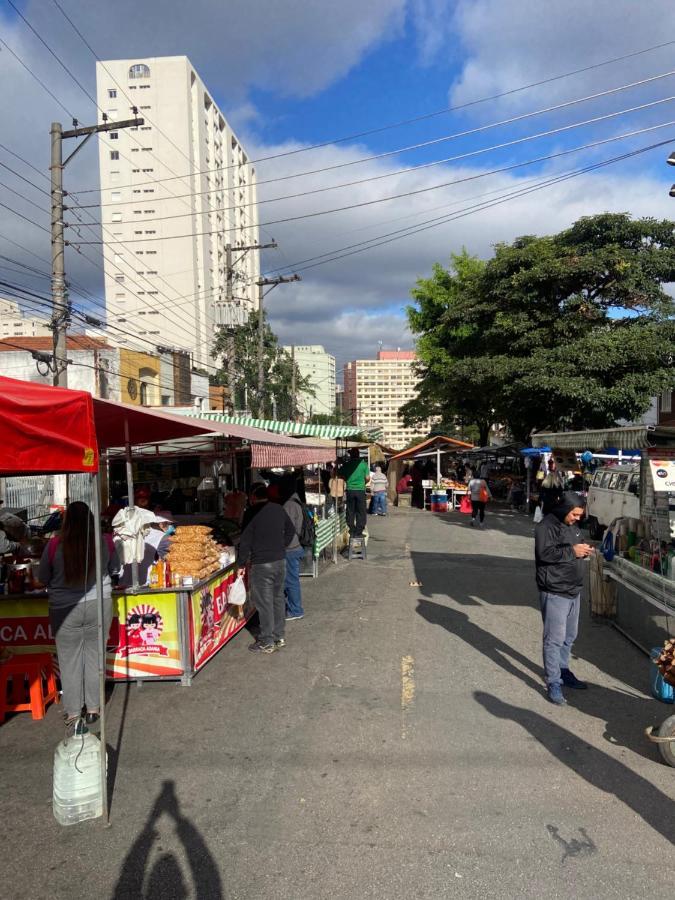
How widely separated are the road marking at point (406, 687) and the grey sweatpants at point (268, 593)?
142cm

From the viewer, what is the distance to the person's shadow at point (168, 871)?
112 inches

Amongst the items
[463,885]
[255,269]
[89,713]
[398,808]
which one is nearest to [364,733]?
[398,808]

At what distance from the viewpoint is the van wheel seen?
1653cm

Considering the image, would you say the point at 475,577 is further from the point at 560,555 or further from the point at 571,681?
the point at 560,555

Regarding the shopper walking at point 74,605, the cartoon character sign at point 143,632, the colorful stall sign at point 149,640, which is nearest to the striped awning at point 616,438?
the colorful stall sign at point 149,640

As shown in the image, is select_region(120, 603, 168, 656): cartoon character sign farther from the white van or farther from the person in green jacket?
the white van

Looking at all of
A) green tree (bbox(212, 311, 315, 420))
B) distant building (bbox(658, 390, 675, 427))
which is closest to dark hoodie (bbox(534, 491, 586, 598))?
green tree (bbox(212, 311, 315, 420))

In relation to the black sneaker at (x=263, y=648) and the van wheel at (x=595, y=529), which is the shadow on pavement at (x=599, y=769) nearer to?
the black sneaker at (x=263, y=648)

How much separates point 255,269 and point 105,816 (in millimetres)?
90892

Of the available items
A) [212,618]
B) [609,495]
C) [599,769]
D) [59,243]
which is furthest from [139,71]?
[599,769]

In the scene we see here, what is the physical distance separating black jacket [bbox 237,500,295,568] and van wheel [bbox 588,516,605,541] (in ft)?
41.0

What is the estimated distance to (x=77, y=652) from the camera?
449cm

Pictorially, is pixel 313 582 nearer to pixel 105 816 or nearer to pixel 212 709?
pixel 212 709

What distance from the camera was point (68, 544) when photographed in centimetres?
438
